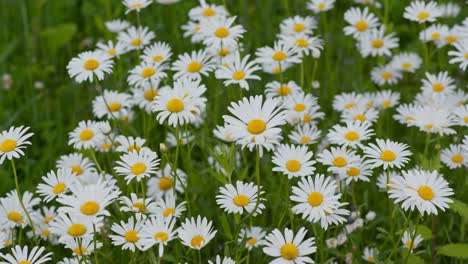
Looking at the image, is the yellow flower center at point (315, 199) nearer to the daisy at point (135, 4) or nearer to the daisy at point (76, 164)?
the daisy at point (76, 164)

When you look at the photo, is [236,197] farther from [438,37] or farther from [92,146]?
[438,37]

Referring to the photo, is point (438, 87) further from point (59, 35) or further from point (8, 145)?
point (59, 35)

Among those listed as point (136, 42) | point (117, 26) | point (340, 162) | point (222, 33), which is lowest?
point (340, 162)

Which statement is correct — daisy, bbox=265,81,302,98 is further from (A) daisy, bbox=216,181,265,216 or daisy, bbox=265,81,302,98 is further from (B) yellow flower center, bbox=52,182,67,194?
(B) yellow flower center, bbox=52,182,67,194

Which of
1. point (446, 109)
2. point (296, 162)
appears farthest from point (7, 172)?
point (446, 109)

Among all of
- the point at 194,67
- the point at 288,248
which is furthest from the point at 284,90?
the point at 288,248

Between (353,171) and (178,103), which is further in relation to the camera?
(353,171)

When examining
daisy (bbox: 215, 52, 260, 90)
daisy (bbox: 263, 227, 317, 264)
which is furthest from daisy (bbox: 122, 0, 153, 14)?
daisy (bbox: 263, 227, 317, 264)
